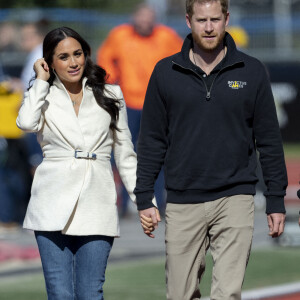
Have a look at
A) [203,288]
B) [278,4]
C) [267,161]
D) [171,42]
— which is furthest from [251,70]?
[278,4]

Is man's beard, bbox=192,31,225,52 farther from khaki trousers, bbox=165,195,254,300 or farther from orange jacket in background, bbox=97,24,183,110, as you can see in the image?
orange jacket in background, bbox=97,24,183,110

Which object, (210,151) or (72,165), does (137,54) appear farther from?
(210,151)

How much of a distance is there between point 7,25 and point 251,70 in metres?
16.1

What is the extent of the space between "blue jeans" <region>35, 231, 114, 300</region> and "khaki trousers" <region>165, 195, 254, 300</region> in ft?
1.23

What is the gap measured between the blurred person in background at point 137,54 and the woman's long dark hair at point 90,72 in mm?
6010

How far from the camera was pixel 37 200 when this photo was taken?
19.0 feet

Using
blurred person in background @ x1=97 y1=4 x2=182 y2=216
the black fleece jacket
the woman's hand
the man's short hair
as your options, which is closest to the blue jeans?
the black fleece jacket

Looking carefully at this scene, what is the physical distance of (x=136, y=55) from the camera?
12.2 m

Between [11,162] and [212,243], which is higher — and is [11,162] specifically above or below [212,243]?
below

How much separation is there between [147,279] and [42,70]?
364cm

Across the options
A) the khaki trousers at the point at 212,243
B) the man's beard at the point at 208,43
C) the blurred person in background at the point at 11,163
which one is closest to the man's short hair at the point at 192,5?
the man's beard at the point at 208,43

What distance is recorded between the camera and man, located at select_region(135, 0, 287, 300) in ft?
18.2

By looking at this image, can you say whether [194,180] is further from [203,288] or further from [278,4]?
[278,4]

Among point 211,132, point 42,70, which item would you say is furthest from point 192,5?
point 42,70
